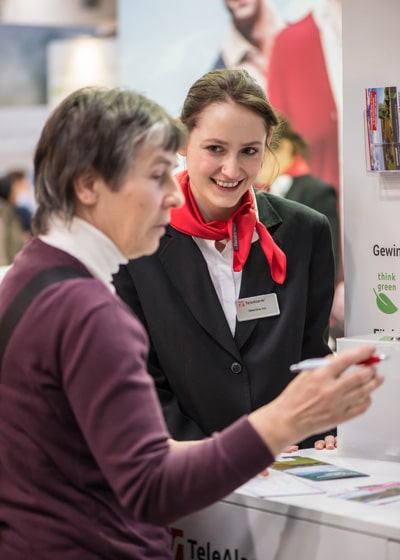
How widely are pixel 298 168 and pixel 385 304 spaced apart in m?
3.54

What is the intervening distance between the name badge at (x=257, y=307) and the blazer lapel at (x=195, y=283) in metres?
0.06

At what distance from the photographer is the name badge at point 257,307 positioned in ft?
9.22

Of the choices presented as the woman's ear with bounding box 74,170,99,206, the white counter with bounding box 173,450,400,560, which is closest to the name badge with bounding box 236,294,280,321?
the white counter with bounding box 173,450,400,560

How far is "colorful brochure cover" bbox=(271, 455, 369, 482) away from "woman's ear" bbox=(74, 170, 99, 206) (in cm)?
101

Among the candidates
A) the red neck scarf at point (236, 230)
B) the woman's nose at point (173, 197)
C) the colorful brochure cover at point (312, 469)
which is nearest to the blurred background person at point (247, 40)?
the red neck scarf at point (236, 230)

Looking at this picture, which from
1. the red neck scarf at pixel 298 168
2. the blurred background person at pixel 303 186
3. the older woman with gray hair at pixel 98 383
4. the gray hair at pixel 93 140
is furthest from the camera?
the red neck scarf at pixel 298 168

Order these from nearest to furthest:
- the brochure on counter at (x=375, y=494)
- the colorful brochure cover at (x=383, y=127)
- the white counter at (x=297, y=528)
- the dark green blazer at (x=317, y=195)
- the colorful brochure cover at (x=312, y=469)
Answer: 1. the white counter at (x=297, y=528)
2. the brochure on counter at (x=375, y=494)
3. the colorful brochure cover at (x=312, y=469)
4. the colorful brochure cover at (x=383, y=127)
5. the dark green blazer at (x=317, y=195)

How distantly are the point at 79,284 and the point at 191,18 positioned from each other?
522 cm

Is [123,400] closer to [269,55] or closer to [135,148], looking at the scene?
[135,148]

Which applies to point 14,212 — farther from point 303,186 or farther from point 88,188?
point 88,188

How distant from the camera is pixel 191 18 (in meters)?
6.55

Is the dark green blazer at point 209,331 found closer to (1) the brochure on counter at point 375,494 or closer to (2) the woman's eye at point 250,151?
(2) the woman's eye at point 250,151

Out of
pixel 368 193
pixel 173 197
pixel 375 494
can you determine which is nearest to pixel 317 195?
pixel 368 193

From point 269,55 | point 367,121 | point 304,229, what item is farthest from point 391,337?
point 269,55
